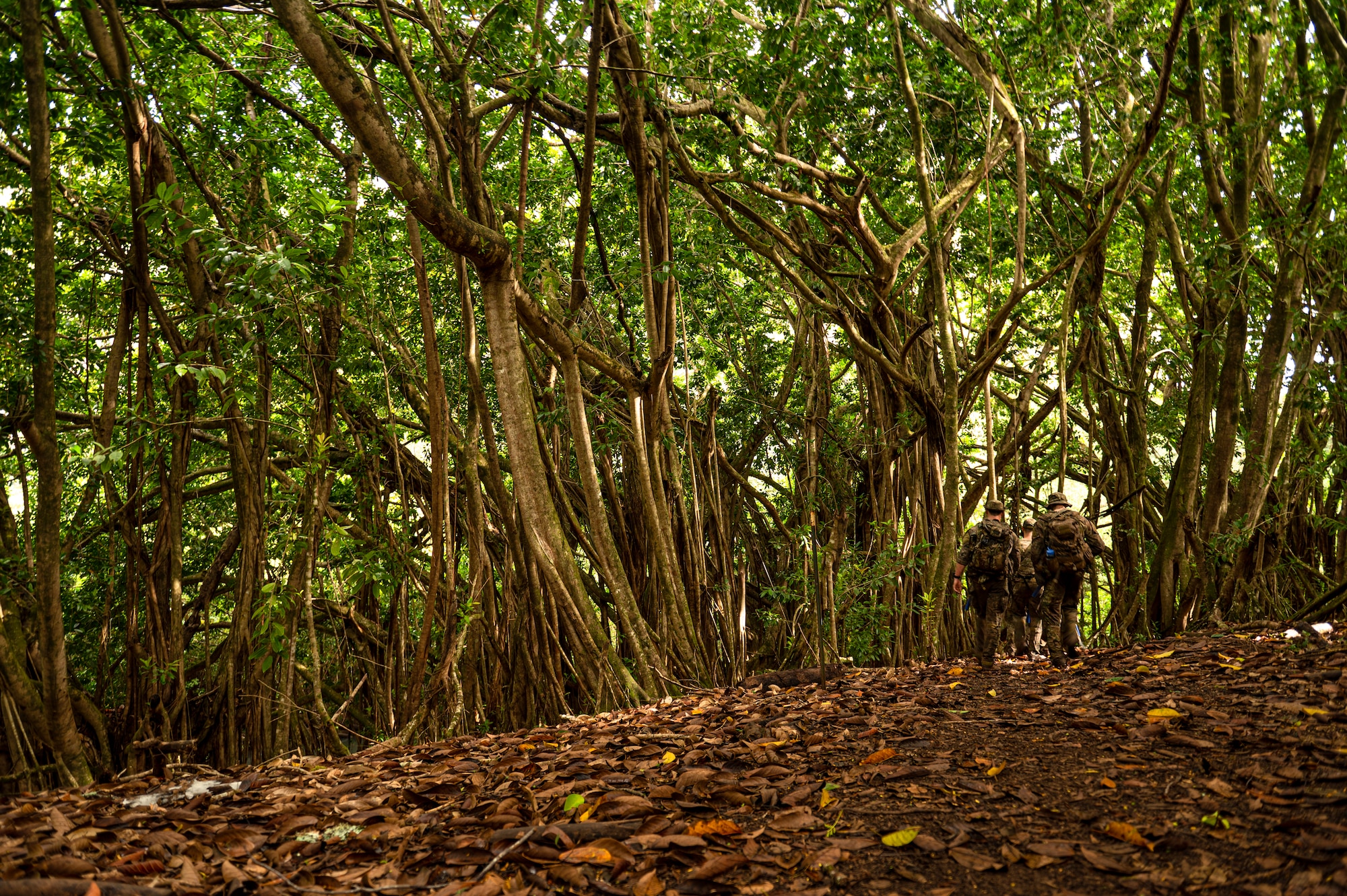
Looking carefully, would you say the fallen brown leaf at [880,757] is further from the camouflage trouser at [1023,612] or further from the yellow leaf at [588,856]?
the camouflage trouser at [1023,612]

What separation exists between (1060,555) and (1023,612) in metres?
0.71

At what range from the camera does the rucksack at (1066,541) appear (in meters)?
5.61

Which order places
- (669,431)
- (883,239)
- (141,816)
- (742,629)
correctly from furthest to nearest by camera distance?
1. (883,239)
2. (742,629)
3. (669,431)
4. (141,816)

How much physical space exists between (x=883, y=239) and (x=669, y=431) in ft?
11.3

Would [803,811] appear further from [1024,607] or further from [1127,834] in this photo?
[1024,607]

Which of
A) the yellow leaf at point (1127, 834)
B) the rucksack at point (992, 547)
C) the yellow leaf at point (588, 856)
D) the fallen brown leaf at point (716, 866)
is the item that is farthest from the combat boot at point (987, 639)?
the yellow leaf at point (588, 856)

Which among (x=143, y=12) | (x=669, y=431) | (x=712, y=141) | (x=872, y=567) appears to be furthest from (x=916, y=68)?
(x=143, y=12)

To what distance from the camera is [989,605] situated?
5.79m

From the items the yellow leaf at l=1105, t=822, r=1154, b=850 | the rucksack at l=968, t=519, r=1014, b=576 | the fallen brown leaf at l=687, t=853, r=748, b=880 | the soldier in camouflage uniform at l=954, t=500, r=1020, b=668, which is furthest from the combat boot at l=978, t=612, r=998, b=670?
the fallen brown leaf at l=687, t=853, r=748, b=880

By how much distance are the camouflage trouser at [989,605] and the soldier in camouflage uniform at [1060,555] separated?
0.27m

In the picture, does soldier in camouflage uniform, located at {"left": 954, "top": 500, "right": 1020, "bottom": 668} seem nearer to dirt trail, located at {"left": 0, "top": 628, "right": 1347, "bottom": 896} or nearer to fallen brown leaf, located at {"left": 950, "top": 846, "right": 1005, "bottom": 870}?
dirt trail, located at {"left": 0, "top": 628, "right": 1347, "bottom": 896}

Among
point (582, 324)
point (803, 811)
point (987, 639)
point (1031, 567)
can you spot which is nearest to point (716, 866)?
point (803, 811)

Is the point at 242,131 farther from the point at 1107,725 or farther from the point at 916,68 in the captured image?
the point at 1107,725

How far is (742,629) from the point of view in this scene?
22.1 feet
